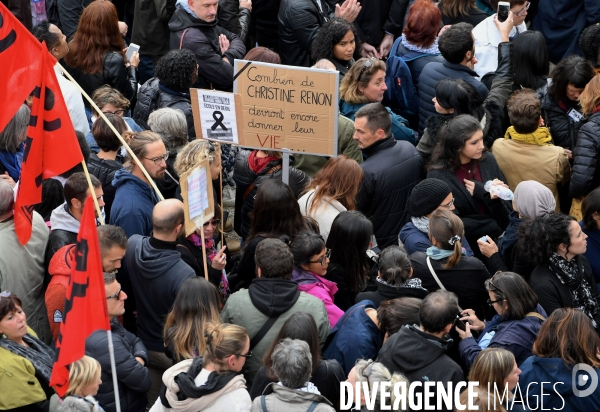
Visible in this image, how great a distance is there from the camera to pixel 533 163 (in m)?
7.64

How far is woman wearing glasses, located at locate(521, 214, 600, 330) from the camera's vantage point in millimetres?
6242

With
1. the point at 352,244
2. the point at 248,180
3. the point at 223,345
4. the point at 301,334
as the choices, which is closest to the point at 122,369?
the point at 223,345

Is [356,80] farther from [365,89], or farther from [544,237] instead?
[544,237]

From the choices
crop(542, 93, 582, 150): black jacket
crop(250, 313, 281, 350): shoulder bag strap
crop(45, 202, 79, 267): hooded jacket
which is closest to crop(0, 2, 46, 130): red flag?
crop(45, 202, 79, 267): hooded jacket

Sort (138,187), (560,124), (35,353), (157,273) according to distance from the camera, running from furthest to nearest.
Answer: (560,124), (138,187), (157,273), (35,353)

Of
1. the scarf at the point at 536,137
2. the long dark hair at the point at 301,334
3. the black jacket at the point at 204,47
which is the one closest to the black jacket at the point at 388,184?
the scarf at the point at 536,137

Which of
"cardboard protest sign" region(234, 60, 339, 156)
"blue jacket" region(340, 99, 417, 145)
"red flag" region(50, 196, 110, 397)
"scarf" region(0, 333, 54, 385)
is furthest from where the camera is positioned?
"blue jacket" region(340, 99, 417, 145)

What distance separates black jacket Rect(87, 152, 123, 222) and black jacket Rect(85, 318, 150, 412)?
191 centimetres

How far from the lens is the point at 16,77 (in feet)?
20.8

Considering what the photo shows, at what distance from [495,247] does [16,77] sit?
351cm

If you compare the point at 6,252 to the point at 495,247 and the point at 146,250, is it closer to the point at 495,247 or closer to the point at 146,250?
the point at 146,250

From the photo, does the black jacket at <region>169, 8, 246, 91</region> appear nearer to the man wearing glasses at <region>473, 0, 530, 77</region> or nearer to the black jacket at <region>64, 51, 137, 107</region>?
the black jacket at <region>64, 51, 137, 107</region>

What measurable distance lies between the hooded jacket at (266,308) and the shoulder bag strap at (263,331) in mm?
14

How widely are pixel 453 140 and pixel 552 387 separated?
2500 mm
